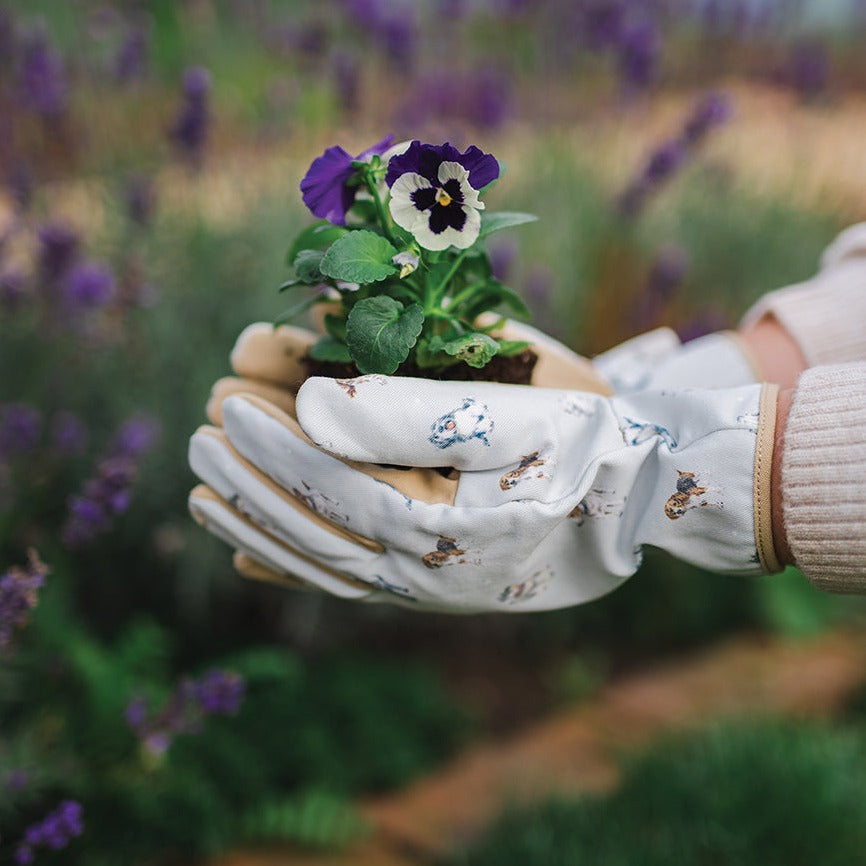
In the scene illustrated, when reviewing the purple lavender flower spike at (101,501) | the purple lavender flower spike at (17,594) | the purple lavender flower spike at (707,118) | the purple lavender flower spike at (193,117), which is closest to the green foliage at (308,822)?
the purple lavender flower spike at (101,501)

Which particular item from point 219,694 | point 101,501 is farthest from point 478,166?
point 219,694

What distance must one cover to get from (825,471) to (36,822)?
1.34m

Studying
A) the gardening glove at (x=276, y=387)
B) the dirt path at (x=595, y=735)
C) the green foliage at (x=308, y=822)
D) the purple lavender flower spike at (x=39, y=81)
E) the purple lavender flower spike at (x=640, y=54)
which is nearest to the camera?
the gardening glove at (x=276, y=387)

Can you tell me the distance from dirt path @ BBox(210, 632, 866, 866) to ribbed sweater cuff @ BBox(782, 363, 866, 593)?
121 centimetres

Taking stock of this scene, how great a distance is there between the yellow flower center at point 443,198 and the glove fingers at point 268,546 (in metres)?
0.41

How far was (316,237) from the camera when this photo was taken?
100 centimetres

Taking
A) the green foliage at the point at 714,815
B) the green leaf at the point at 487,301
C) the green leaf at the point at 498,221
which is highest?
the green leaf at the point at 498,221

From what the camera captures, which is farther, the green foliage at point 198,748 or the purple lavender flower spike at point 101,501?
the green foliage at point 198,748

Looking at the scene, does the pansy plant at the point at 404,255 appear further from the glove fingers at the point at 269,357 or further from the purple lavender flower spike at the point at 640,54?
the purple lavender flower spike at the point at 640,54

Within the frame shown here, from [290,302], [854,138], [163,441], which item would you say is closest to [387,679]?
[163,441]

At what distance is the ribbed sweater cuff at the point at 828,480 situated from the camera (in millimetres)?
853

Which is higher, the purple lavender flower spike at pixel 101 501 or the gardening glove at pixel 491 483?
the gardening glove at pixel 491 483

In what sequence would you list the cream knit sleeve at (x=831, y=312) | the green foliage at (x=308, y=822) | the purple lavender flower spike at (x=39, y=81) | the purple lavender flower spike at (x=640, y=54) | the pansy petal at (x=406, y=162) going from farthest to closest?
the purple lavender flower spike at (x=640, y=54)
the purple lavender flower spike at (x=39, y=81)
the green foliage at (x=308, y=822)
the cream knit sleeve at (x=831, y=312)
the pansy petal at (x=406, y=162)

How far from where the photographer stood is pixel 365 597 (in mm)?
1031
